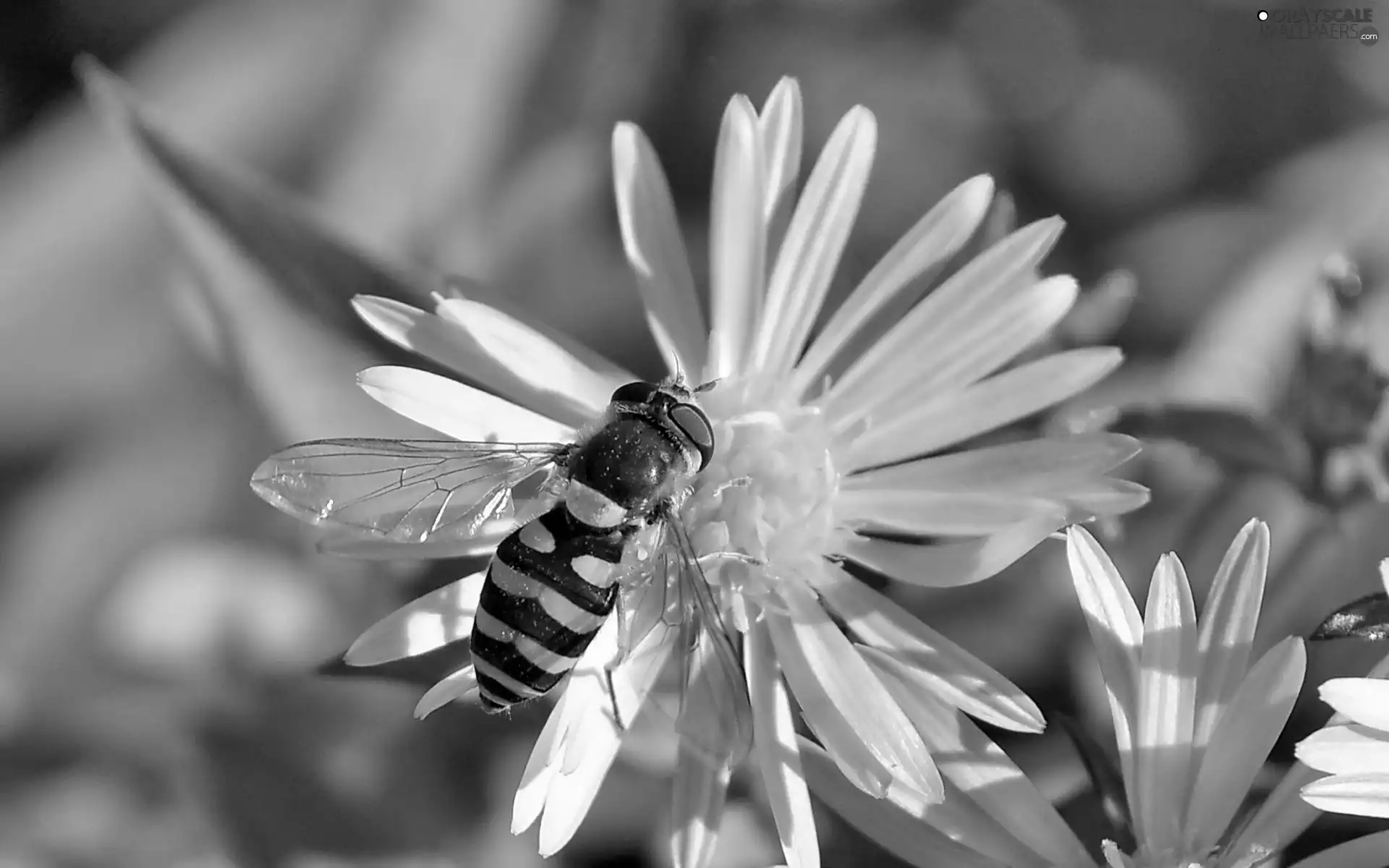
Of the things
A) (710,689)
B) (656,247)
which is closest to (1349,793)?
(710,689)

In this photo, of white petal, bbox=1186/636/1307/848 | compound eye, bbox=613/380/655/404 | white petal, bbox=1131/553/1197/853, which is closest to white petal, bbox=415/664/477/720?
compound eye, bbox=613/380/655/404

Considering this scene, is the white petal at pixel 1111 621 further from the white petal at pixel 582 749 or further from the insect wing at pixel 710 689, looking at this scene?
the white petal at pixel 582 749

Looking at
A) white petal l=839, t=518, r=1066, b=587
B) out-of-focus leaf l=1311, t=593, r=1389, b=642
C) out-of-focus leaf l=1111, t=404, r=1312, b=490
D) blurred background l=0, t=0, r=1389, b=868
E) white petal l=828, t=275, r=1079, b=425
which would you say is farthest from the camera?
blurred background l=0, t=0, r=1389, b=868

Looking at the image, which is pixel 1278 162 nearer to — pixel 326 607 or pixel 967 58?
pixel 967 58

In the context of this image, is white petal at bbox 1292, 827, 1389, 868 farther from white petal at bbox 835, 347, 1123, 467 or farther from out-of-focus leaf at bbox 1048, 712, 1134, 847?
white petal at bbox 835, 347, 1123, 467

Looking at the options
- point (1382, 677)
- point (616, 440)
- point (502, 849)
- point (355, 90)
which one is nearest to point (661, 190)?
point (616, 440)

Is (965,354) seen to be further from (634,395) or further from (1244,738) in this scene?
(1244,738)
